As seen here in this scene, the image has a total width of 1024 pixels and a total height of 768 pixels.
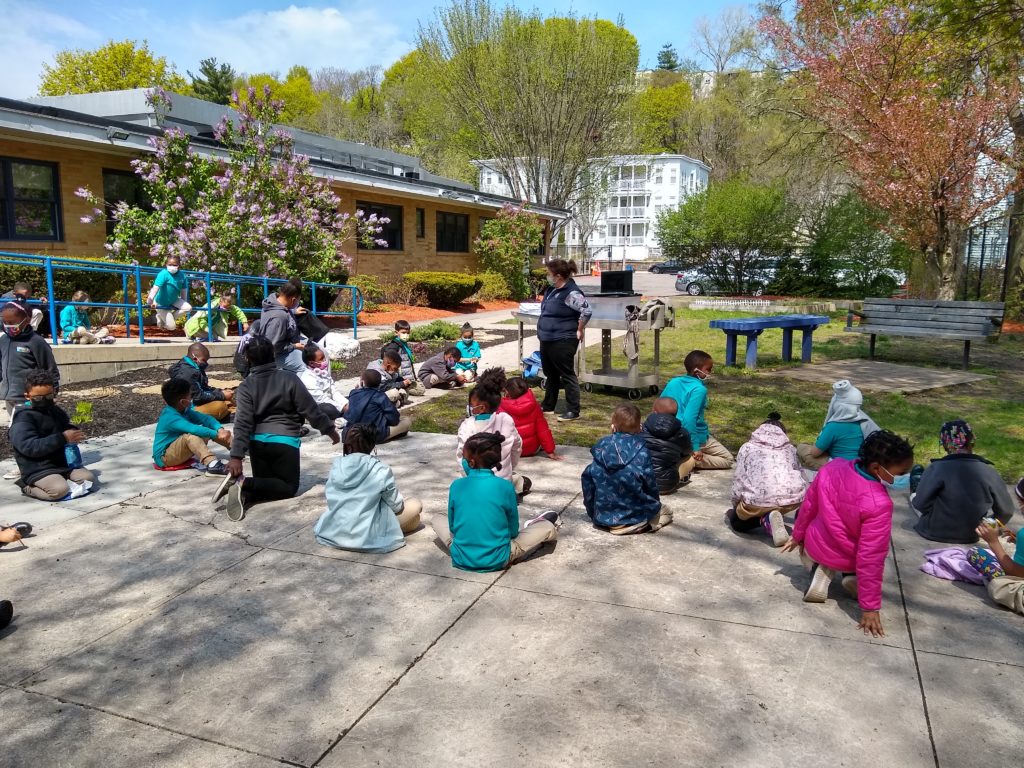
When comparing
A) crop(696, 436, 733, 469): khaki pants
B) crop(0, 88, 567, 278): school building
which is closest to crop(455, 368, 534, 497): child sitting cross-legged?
crop(696, 436, 733, 469): khaki pants

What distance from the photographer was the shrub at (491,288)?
1039 inches

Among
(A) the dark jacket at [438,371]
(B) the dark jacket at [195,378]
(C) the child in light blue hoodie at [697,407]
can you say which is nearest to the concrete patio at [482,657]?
(C) the child in light blue hoodie at [697,407]

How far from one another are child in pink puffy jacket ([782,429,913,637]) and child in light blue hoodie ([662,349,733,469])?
213cm

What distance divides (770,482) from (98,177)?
589 inches

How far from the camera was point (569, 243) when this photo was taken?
70.2 m

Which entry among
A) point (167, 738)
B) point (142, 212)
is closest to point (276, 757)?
point (167, 738)

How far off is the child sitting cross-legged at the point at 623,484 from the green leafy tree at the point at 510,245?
22.7 metres

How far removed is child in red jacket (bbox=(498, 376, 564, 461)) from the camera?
662cm

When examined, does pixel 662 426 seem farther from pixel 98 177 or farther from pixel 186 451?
pixel 98 177

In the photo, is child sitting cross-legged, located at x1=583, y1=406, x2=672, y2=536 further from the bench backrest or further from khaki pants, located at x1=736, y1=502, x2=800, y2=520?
the bench backrest

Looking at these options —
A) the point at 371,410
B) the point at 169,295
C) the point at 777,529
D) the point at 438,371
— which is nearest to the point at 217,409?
the point at 371,410

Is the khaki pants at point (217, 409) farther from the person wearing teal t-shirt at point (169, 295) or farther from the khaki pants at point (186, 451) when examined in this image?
the person wearing teal t-shirt at point (169, 295)

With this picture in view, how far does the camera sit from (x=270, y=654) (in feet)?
12.0

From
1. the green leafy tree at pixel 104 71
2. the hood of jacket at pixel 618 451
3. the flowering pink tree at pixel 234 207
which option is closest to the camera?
the hood of jacket at pixel 618 451
